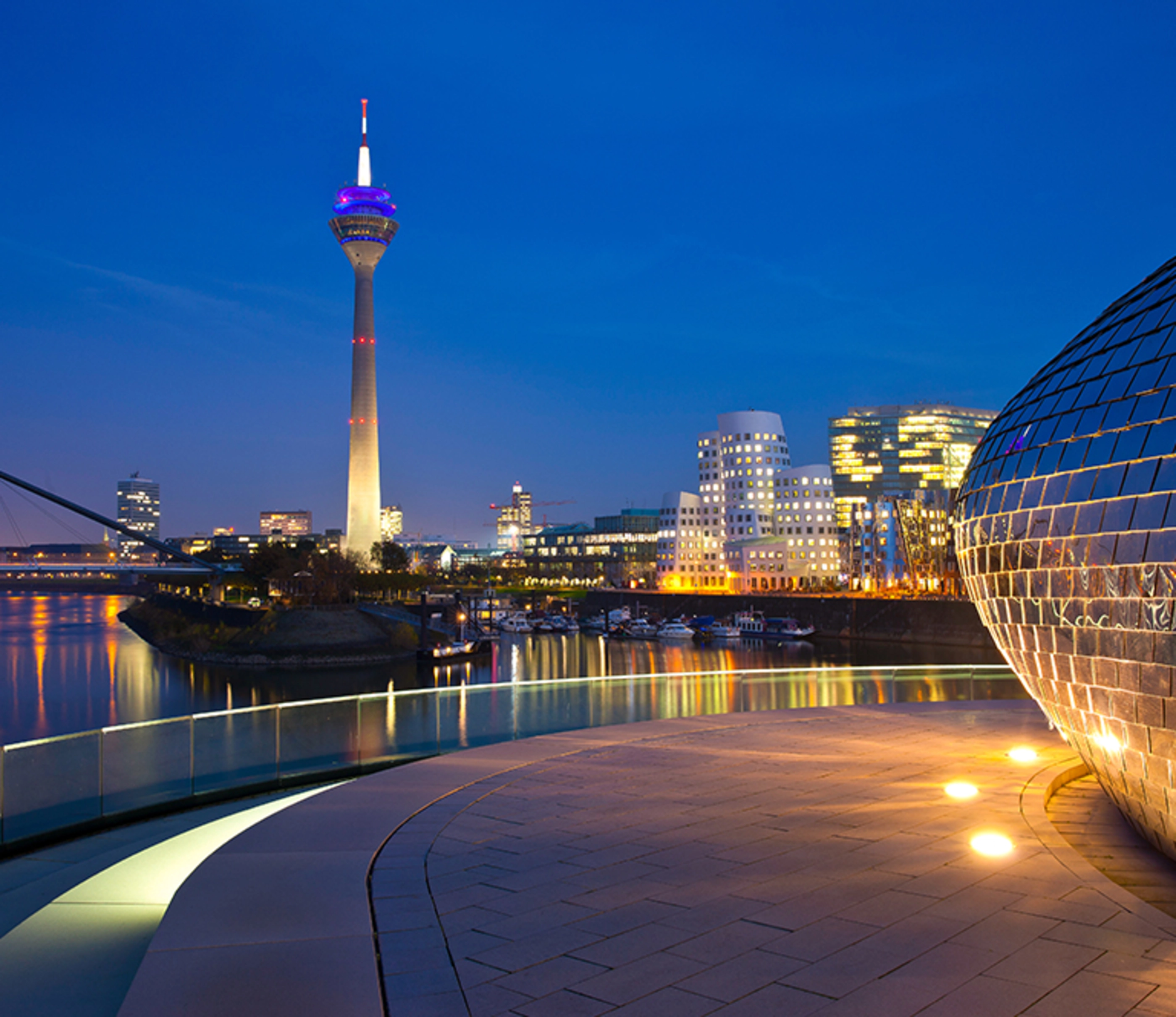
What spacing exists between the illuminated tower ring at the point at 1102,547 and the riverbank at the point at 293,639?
235 feet

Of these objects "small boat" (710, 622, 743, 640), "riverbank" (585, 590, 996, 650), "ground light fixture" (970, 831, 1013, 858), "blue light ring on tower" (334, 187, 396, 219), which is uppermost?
"blue light ring on tower" (334, 187, 396, 219)

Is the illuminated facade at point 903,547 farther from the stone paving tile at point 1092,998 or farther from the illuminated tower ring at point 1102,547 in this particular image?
the stone paving tile at point 1092,998

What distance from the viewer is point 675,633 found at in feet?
310

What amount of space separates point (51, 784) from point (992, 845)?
1039 centimetres

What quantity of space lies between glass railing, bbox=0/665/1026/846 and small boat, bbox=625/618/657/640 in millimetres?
75850

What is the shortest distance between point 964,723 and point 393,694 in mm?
9984

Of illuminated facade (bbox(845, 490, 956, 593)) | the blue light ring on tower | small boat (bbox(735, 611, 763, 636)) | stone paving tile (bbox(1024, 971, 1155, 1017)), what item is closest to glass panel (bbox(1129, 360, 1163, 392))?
stone paving tile (bbox(1024, 971, 1155, 1017))

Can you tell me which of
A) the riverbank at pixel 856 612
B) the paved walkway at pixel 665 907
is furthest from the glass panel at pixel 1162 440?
the riverbank at pixel 856 612

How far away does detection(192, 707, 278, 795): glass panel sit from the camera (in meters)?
13.1

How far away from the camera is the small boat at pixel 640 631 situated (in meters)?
96.6

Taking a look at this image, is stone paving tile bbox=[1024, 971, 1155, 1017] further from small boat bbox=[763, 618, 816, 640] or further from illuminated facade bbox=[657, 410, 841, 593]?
illuminated facade bbox=[657, 410, 841, 593]

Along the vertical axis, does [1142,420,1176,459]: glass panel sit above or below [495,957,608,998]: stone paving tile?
above

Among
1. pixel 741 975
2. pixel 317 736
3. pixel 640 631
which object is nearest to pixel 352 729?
pixel 317 736

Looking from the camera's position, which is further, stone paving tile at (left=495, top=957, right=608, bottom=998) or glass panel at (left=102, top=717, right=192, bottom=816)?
glass panel at (left=102, top=717, right=192, bottom=816)
